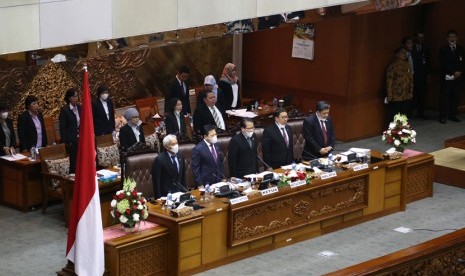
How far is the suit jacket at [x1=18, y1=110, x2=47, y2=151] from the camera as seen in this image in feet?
50.0

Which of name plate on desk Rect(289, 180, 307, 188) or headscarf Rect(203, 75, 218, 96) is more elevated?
headscarf Rect(203, 75, 218, 96)

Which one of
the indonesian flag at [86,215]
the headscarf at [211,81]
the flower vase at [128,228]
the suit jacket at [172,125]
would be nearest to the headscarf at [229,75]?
the headscarf at [211,81]

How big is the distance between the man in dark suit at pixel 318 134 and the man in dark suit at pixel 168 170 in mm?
2592

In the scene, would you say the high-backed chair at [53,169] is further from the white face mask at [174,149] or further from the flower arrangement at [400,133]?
the flower arrangement at [400,133]

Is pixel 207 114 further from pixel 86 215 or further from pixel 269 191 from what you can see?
pixel 86 215

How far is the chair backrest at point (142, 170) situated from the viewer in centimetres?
1352

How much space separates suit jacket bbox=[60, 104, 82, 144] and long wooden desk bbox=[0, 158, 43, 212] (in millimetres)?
960

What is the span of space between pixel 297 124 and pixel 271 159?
1341mm

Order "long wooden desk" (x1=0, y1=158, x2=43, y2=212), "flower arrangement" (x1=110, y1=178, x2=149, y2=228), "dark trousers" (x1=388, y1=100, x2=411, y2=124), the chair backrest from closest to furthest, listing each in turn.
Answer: "flower arrangement" (x1=110, y1=178, x2=149, y2=228), the chair backrest, "long wooden desk" (x1=0, y1=158, x2=43, y2=212), "dark trousers" (x1=388, y1=100, x2=411, y2=124)

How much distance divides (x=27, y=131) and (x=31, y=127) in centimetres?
9

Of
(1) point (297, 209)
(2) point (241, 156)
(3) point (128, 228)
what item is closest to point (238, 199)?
(1) point (297, 209)

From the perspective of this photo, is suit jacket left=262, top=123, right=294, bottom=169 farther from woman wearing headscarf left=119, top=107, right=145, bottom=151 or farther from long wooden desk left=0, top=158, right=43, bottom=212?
long wooden desk left=0, top=158, right=43, bottom=212

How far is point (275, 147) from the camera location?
14.7 m

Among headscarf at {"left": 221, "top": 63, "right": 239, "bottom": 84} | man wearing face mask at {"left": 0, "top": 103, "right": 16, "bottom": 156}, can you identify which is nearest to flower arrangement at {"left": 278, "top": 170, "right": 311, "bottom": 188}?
man wearing face mask at {"left": 0, "top": 103, "right": 16, "bottom": 156}
